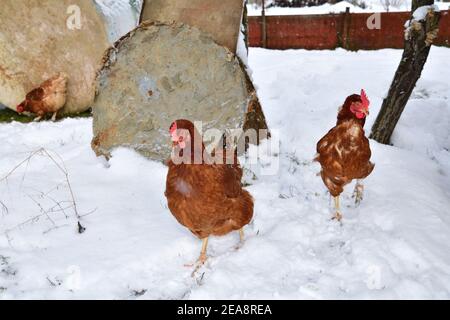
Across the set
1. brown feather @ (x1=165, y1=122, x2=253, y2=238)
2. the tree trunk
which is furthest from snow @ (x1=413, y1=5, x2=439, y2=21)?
brown feather @ (x1=165, y1=122, x2=253, y2=238)

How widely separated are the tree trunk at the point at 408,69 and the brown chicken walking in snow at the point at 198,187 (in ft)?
8.34

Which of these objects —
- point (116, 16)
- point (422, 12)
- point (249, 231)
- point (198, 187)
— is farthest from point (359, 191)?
point (116, 16)

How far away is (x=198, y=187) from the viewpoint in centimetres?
259

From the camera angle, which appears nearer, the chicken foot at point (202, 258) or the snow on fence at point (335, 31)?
the chicken foot at point (202, 258)

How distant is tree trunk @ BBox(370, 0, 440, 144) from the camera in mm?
3936

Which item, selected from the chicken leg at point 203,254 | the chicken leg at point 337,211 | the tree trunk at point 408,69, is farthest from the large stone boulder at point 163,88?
the tree trunk at point 408,69

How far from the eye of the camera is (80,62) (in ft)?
19.9

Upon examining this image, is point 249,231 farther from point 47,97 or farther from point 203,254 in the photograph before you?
point 47,97

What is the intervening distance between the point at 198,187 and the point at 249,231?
0.79 meters

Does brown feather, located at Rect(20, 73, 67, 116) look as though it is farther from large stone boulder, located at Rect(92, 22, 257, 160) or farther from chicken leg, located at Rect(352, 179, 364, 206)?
chicken leg, located at Rect(352, 179, 364, 206)

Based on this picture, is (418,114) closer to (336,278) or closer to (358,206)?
(358,206)

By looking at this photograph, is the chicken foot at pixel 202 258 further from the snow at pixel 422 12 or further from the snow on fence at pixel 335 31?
the snow on fence at pixel 335 31

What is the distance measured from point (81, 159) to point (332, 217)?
2681 mm

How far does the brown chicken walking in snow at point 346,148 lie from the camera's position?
3.23 metres
